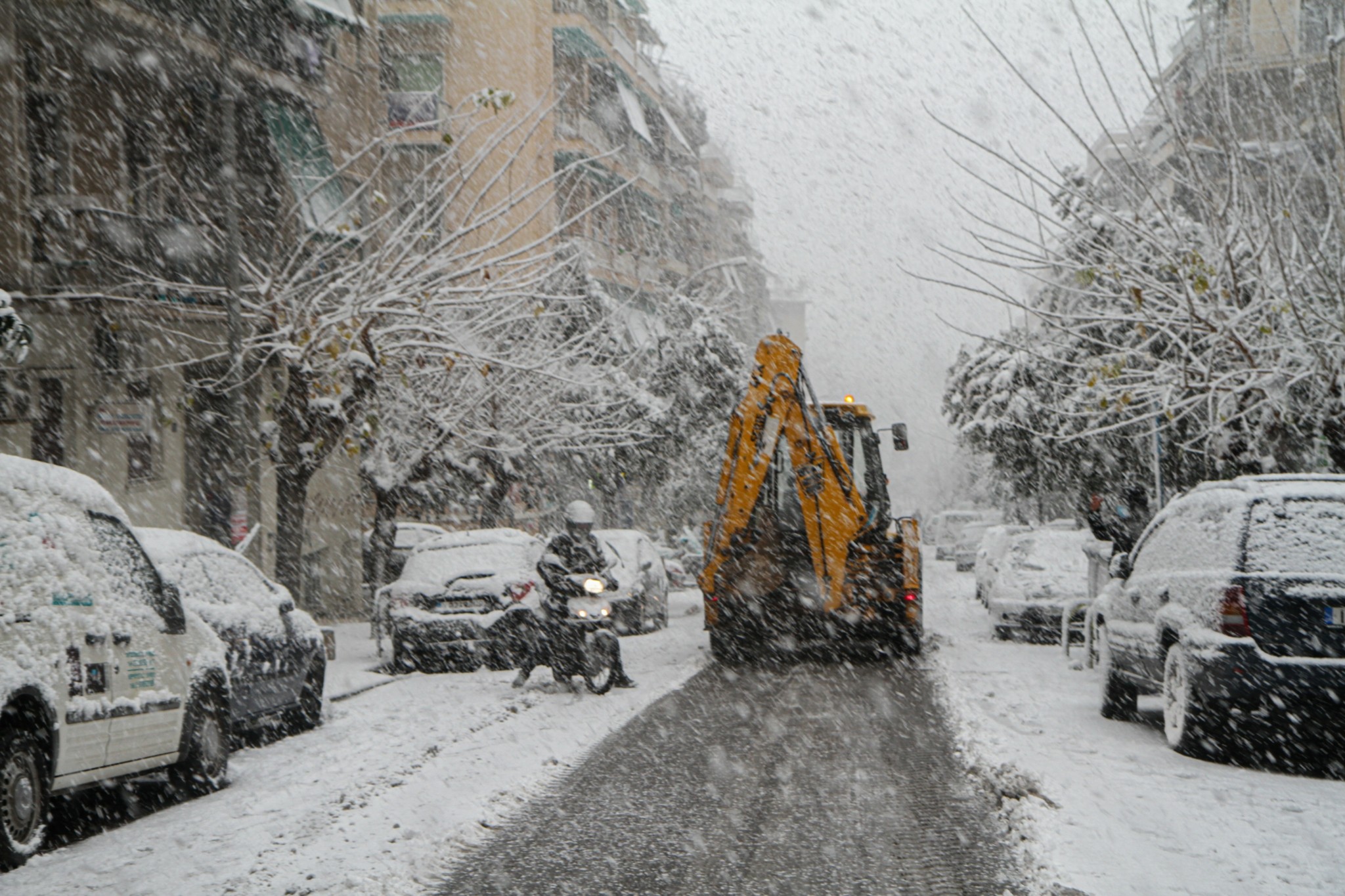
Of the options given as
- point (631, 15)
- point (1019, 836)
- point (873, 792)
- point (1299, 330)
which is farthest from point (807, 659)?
point (631, 15)

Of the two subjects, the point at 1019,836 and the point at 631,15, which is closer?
the point at 1019,836

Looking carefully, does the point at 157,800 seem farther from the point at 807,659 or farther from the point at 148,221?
the point at 148,221

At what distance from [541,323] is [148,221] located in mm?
9367

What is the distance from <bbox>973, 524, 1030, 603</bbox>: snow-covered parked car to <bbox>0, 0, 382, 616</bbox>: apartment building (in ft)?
35.9

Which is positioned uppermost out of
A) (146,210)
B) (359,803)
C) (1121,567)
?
(146,210)

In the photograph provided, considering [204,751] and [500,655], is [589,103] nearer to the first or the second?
[500,655]

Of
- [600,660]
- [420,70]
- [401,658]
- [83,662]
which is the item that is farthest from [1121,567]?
[420,70]

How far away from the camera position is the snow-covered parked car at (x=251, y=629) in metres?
9.30

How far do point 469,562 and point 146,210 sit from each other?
817cm

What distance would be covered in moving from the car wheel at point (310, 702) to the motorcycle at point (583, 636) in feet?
7.73

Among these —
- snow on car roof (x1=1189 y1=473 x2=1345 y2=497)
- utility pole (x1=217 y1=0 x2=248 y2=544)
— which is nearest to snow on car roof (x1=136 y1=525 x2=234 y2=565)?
utility pole (x1=217 y1=0 x2=248 y2=544)

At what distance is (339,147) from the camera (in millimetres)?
23688

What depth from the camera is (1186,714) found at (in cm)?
857

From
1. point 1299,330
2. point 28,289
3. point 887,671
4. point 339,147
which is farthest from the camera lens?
point 339,147
